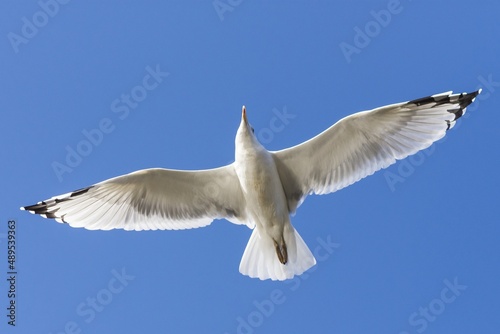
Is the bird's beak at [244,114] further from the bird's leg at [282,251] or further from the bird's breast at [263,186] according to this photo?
the bird's leg at [282,251]

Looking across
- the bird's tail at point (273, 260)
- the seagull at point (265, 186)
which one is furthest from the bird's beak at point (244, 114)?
the bird's tail at point (273, 260)

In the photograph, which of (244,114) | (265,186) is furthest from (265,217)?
(244,114)

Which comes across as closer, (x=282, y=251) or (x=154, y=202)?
(x=282, y=251)

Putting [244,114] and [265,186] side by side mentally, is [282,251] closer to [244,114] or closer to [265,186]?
[265,186]

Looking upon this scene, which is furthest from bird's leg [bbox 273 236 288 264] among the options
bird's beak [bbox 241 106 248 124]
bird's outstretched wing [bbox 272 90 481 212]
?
bird's beak [bbox 241 106 248 124]

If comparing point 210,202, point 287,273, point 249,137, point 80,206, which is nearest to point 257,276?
point 287,273

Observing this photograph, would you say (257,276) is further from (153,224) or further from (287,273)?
(153,224)
